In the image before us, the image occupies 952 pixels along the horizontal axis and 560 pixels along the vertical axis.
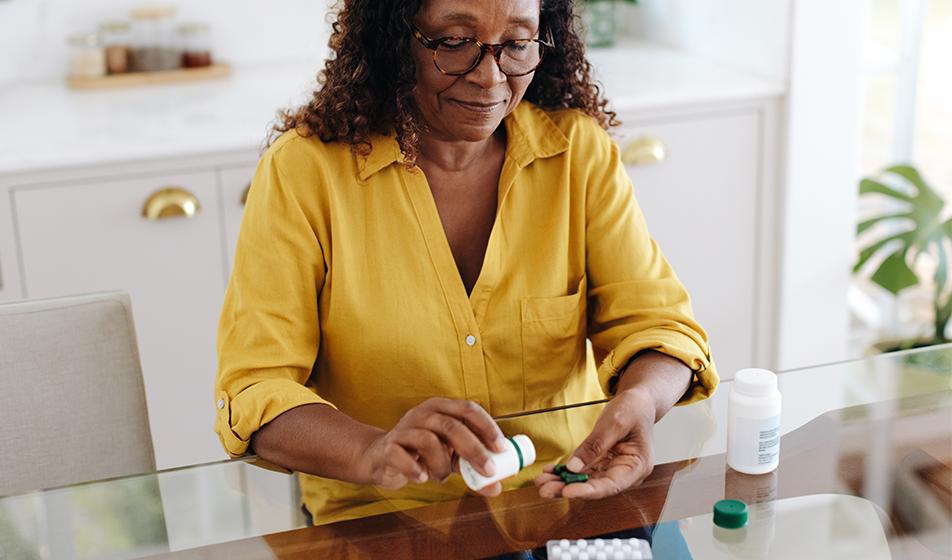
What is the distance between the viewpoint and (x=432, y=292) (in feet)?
4.93

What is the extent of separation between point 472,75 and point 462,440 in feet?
1.51

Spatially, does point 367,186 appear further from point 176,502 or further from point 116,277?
point 116,277

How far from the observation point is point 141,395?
1.54 meters

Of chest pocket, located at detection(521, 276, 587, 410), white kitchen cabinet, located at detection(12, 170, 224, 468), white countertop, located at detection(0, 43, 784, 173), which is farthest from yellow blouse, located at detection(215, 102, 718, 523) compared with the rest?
white kitchen cabinet, located at detection(12, 170, 224, 468)

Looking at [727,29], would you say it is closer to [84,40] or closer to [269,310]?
[84,40]

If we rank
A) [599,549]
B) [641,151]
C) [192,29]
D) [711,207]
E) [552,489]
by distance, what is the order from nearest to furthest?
[599,549]
[552,489]
[641,151]
[711,207]
[192,29]

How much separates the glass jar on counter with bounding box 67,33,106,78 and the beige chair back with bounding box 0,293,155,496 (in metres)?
1.28

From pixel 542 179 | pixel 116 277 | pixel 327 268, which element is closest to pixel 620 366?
pixel 542 179

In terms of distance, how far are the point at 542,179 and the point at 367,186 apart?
240 mm

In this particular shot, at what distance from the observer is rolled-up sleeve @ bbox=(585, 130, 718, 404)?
1.53 metres

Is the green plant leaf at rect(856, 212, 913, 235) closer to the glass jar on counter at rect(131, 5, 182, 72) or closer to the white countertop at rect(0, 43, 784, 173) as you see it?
the white countertop at rect(0, 43, 784, 173)

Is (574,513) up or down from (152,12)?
down

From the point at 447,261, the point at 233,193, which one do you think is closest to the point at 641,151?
the point at 233,193

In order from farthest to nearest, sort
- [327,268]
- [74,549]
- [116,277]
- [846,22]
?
[846,22] → [116,277] → [327,268] → [74,549]
